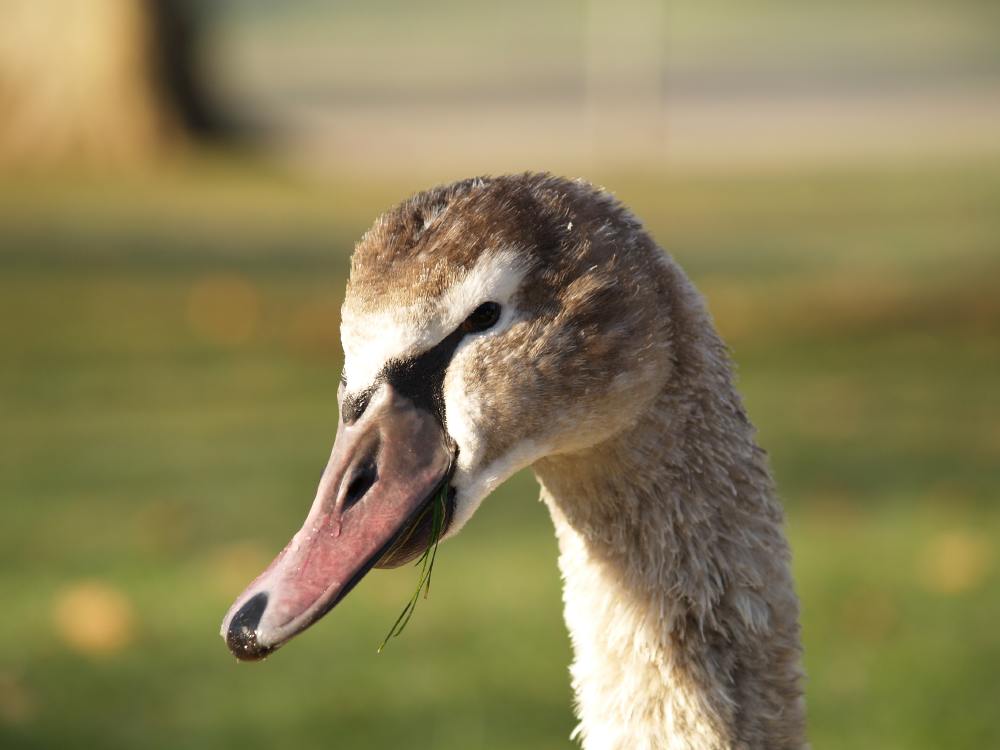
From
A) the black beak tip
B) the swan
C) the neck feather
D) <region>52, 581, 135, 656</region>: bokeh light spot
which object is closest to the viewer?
the black beak tip

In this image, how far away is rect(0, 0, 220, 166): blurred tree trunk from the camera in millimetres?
→ 15547

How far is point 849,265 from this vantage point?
1198cm

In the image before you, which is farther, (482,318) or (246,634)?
(482,318)

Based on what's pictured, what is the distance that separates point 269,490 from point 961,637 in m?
3.02

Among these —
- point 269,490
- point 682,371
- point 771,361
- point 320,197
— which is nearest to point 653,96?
point 320,197

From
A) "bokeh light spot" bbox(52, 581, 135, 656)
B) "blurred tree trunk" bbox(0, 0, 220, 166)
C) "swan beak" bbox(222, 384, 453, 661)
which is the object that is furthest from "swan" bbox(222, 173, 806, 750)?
"blurred tree trunk" bbox(0, 0, 220, 166)

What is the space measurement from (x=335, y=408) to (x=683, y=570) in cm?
531

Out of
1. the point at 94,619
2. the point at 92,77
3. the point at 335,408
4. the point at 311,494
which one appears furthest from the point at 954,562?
the point at 92,77

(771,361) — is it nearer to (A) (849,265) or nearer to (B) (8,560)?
(A) (849,265)

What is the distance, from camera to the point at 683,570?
266cm

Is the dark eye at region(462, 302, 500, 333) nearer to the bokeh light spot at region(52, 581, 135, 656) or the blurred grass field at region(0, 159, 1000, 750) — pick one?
the blurred grass field at region(0, 159, 1000, 750)

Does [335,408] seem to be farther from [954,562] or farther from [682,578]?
[682,578]

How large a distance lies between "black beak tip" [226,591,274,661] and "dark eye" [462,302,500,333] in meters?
0.51

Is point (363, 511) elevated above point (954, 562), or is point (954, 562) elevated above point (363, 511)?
point (363, 511)
